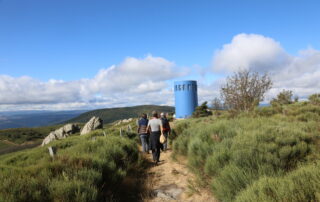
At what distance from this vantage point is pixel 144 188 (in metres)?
5.66

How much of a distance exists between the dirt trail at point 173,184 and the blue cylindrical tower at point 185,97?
27.2m

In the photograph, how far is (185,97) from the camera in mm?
35031

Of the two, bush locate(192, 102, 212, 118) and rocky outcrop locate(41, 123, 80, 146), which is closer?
bush locate(192, 102, 212, 118)

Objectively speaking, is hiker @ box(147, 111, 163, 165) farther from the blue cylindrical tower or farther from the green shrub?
the blue cylindrical tower

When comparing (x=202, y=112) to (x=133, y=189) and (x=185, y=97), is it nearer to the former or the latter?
(x=185, y=97)

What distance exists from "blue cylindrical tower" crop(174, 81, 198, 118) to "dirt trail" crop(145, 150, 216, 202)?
27.2 meters

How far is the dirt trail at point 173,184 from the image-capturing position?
4699 mm

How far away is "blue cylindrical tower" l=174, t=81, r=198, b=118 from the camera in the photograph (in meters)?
34.8

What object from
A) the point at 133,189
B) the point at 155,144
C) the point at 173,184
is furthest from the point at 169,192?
the point at 155,144

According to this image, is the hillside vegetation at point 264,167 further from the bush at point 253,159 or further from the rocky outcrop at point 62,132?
the rocky outcrop at point 62,132

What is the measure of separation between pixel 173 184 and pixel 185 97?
2968cm

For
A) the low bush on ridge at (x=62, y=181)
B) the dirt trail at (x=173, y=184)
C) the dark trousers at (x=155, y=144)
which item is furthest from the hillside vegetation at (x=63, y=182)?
the dark trousers at (x=155, y=144)

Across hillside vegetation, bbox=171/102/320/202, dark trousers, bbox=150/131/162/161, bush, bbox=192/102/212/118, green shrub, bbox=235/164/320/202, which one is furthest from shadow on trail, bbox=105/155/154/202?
bush, bbox=192/102/212/118

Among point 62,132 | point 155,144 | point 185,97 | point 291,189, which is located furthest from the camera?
point 62,132
